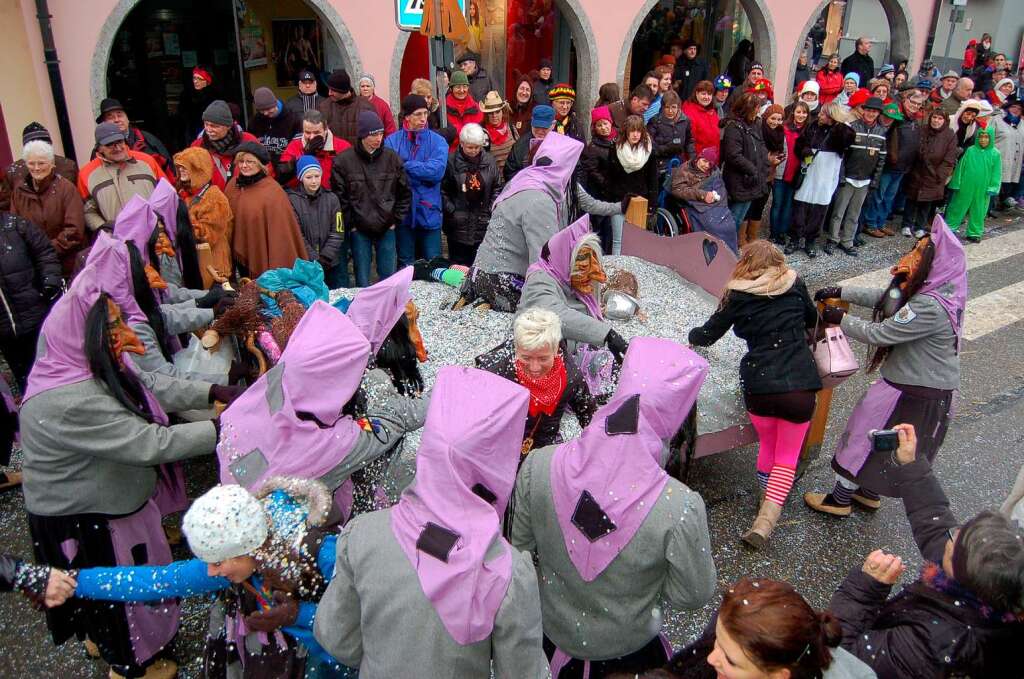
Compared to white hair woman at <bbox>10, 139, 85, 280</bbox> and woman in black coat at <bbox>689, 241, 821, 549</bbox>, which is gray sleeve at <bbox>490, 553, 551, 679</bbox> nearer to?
woman in black coat at <bbox>689, 241, 821, 549</bbox>

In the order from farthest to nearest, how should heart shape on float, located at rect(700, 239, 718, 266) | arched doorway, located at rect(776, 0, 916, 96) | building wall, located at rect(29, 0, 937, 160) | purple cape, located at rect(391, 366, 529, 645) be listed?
arched doorway, located at rect(776, 0, 916, 96), building wall, located at rect(29, 0, 937, 160), heart shape on float, located at rect(700, 239, 718, 266), purple cape, located at rect(391, 366, 529, 645)

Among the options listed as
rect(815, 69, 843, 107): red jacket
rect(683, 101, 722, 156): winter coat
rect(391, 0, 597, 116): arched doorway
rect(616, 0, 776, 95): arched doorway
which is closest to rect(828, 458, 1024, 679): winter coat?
rect(683, 101, 722, 156): winter coat

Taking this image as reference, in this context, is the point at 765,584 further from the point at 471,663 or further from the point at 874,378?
the point at 874,378

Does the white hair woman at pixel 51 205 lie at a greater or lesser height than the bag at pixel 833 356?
greater

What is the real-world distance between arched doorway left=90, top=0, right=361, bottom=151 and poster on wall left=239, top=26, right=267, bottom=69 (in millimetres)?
15

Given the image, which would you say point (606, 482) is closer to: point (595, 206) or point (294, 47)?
point (595, 206)

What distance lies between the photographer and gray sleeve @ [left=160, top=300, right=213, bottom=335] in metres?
4.08

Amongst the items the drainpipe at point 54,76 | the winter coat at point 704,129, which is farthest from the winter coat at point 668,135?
the drainpipe at point 54,76

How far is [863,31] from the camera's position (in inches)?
694

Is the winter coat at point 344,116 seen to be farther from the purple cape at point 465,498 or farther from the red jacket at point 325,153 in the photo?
the purple cape at point 465,498

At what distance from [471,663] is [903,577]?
299 centimetres

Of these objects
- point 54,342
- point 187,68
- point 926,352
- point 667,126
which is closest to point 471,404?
point 54,342

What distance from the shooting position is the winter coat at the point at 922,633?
2.12m

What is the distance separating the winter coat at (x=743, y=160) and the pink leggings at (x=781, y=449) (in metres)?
4.64
